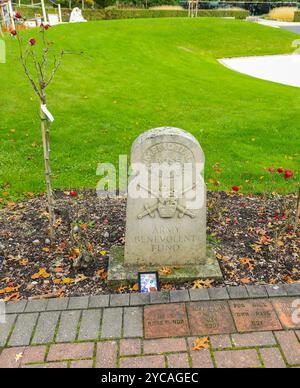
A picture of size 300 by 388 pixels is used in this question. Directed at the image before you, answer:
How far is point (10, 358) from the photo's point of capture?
377 centimetres

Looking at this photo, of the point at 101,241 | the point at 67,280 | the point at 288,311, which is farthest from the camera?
the point at 101,241

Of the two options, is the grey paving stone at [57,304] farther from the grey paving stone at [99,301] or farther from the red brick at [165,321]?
the red brick at [165,321]

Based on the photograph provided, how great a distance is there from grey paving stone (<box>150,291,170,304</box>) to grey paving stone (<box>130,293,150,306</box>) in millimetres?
48

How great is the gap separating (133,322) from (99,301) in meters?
0.51

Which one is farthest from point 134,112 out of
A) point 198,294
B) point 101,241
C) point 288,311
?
point 288,311

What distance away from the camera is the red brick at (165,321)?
13.2 ft

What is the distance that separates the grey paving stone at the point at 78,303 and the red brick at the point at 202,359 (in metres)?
1.35

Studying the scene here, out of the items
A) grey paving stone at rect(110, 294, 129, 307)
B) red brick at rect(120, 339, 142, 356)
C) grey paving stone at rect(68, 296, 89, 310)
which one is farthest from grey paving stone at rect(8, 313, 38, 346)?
red brick at rect(120, 339, 142, 356)

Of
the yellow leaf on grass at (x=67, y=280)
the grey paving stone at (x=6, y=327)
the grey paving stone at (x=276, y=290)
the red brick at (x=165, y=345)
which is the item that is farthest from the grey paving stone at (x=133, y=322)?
the grey paving stone at (x=276, y=290)

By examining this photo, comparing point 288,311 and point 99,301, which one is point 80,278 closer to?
point 99,301

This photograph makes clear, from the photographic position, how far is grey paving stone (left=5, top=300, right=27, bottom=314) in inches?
169
